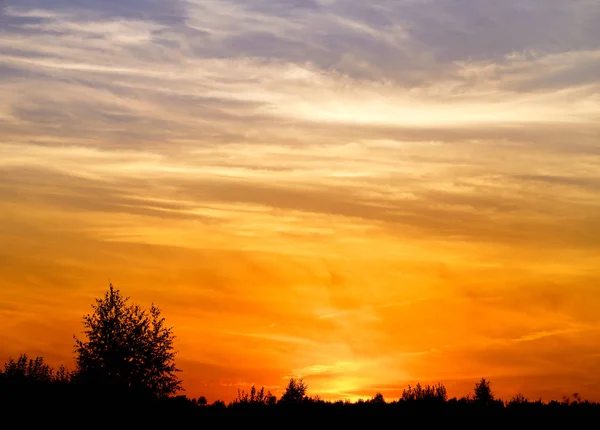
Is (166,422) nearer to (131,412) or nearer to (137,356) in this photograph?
(131,412)

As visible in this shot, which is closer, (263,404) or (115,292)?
(263,404)

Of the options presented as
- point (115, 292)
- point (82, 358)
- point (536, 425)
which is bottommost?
point (536, 425)

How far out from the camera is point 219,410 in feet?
136

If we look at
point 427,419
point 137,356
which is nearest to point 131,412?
point 427,419

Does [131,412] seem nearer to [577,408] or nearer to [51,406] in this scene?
[51,406]

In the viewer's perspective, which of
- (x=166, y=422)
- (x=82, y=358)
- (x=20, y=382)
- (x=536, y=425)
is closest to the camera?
(x=536, y=425)

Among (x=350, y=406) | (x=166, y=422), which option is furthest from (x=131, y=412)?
(x=350, y=406)

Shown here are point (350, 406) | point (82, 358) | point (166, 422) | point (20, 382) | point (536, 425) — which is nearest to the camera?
point (536, 425)

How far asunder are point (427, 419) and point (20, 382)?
68.5ft

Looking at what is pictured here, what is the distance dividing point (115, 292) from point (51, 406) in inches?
1729

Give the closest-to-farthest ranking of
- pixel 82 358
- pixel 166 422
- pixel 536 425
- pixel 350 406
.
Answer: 1. pixel 536 425
2. pixel 166 422
3. pixel 350 406
4. pixel 82 358

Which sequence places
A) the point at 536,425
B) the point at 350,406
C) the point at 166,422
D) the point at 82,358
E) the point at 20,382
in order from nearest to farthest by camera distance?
A: the point at 536,425 < the point at 166,422 < the point at 350,406 < the point at 20,382 < the point at 82,358

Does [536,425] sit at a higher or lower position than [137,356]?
lower

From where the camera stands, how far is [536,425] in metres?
36.1
